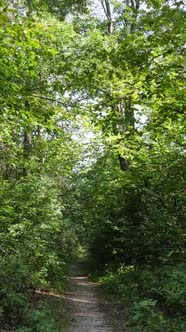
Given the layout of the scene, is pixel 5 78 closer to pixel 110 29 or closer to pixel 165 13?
pixel 165 13

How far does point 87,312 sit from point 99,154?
10.6m

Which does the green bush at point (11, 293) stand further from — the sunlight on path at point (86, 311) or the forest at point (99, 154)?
the sunlight on path at point (86, 311)

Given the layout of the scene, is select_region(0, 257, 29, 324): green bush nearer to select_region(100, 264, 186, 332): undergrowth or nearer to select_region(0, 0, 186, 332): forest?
select_region(0, 0, 186, 332): forest

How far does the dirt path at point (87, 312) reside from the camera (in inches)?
343

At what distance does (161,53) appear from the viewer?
6699 mm

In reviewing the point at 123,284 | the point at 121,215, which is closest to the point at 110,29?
the point at 121,215

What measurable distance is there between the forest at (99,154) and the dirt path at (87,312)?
607 mm

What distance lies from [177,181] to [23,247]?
479cm

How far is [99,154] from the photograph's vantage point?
20188mm

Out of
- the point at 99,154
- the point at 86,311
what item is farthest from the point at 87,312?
the point at 99,154

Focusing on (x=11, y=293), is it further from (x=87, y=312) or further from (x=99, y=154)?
(x=99, y=154)

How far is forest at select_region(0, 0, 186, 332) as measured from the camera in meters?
6.83

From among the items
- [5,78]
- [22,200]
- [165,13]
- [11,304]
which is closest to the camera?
[165,13]

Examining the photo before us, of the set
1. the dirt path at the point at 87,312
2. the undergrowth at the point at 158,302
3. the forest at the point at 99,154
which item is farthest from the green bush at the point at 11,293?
the undergrowth at the point at 158,302
